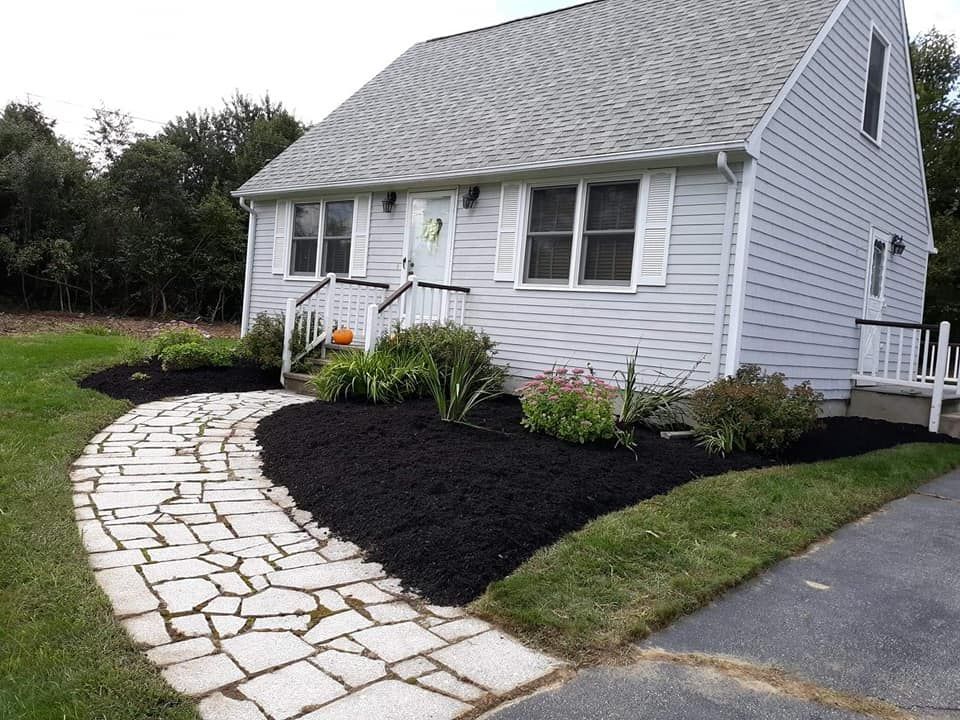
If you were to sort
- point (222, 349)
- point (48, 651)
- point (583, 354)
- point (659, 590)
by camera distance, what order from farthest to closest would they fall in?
point (222, 349) < point (583, 354) < point (659, 590) < point (48, 651)

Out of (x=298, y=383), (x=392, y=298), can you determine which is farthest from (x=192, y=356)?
(x=392, y=298)

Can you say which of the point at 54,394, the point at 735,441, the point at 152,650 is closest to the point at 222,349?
the point at 54,394

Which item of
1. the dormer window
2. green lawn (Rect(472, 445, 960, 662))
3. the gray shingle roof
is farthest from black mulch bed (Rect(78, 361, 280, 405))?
the dormer window

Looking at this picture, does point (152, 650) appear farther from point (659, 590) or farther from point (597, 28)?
point (597, 28)

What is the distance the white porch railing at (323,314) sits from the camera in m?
8.86

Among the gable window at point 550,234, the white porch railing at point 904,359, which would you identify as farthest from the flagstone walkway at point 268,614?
the white porch railing at point 904,359

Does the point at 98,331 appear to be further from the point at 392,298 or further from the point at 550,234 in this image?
the point at 550,234

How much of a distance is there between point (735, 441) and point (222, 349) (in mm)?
6235

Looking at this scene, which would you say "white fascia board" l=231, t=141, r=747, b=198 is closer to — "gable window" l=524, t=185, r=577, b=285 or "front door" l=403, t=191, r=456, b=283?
"front door" l=403, t=191, r=456, b=283

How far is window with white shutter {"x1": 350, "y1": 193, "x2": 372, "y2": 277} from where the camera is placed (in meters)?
10.1

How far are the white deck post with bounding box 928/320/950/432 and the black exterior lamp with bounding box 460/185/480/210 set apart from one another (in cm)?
545

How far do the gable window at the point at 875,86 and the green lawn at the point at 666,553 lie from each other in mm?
5803

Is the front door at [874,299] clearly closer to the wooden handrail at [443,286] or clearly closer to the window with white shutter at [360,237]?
the wooden handrail at [443,286]

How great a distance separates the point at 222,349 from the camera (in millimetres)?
9031
